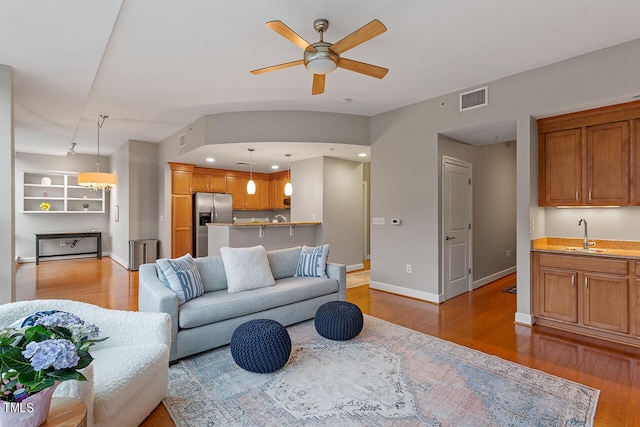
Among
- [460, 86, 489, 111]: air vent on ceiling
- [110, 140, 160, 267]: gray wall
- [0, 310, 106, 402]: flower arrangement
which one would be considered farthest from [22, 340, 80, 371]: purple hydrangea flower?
[110, 140, 160, 267]: gray wall

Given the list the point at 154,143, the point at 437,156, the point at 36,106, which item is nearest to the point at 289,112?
the point at 437,156

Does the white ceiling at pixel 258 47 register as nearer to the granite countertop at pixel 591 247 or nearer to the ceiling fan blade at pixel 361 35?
the ceiling fan blade at pixel 361 35

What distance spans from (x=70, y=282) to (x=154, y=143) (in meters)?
3.39

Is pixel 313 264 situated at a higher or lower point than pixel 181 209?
lower

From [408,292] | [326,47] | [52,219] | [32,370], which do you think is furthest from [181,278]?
[52,219]

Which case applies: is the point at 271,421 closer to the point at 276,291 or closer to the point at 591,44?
the point at 276,291

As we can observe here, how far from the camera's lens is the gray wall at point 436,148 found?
10.6 feet

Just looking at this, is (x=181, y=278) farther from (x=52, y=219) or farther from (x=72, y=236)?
(x=52, y=219)

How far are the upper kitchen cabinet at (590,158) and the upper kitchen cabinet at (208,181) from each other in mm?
6436

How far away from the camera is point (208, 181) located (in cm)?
767

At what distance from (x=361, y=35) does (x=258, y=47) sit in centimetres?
122

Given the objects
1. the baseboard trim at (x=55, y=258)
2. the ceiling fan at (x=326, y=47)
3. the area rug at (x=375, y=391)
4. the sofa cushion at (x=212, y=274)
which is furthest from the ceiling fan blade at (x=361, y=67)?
the baseboard trim at (x=55, y=258)

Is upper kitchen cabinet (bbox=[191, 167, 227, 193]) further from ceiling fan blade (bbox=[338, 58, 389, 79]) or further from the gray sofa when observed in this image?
ceiling fan blade (bbox=[338, 58, 389, 79])

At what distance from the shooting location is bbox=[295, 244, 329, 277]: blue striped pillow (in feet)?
13.3
